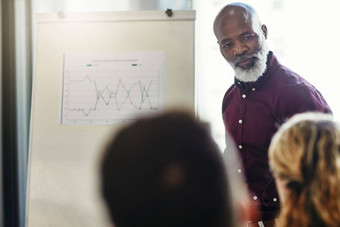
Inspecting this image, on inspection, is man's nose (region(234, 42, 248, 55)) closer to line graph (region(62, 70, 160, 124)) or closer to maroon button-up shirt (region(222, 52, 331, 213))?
maroon button-up shirt (region(222, 52, 331, 213))

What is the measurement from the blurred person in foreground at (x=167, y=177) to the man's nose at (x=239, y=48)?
2.55 ft

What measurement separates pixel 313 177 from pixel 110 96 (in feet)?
2.70

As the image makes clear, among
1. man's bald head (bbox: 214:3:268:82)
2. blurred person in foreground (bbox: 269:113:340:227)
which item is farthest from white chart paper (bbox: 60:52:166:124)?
blurred person in foreground (bbox: 269:113:340:227)

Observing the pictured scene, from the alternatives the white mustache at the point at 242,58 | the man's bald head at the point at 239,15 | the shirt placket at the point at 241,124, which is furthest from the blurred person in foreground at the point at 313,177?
the man's bald head at the point at 239,15

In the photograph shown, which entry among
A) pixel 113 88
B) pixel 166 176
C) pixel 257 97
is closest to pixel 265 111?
pixel 257 97

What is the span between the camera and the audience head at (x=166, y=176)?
0.72m

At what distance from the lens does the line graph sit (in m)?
1.56

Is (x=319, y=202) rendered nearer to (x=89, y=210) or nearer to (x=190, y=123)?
(x=190, y=123)

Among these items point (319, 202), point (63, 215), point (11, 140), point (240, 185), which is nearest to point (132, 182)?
point (319, 202)

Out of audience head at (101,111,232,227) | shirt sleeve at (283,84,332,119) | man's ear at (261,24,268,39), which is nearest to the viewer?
audience head at (101,111,232,227)

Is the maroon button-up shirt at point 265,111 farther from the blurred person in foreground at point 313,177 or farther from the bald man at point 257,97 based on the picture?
the blurred person in foreground at point 313,177

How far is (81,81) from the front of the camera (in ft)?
5.21

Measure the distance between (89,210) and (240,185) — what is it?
60 cm

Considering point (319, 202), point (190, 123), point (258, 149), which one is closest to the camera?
point (190, 123)
